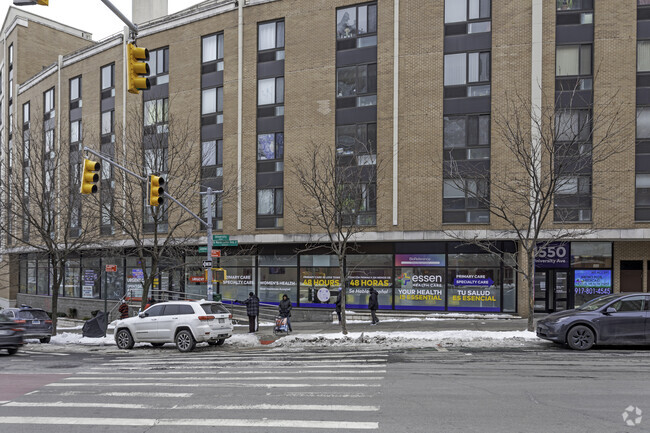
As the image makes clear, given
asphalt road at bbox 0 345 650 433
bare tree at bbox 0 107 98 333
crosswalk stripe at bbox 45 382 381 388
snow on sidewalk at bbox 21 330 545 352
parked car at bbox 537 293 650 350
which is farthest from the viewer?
bare tree at bbox 0 107 98 333

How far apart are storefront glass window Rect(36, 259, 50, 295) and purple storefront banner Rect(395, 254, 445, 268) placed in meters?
31.2

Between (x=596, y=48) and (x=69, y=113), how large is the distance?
1360 inches

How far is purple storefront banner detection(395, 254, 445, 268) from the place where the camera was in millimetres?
27031

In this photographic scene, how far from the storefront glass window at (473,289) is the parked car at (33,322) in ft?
57.8

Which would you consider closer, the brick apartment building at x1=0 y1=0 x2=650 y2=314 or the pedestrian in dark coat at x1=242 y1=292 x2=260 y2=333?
the pedestrian in dark coat at x1=242 y1=292 x2=260 y2=333

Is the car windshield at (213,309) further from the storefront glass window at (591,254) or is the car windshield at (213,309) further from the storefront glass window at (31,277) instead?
the storefront glass window at (31,277)

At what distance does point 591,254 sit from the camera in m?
25.5

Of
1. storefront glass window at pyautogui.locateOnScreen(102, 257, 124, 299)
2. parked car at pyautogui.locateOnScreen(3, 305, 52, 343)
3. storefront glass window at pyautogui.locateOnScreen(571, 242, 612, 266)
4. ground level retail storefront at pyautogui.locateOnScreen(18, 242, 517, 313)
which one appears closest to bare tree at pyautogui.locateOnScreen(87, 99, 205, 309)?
ground level retail storefront at pyautogui.locateOnScreen(18, 242, 517, 313)

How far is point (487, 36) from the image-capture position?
84.8ft

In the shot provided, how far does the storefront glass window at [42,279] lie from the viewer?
45300 millimetres

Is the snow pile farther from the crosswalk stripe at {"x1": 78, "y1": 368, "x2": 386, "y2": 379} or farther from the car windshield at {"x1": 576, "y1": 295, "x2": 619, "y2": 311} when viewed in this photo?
the crosswalk stripe at {"x1": 78, "y1": 368, "x2": 386, "y2": 379}

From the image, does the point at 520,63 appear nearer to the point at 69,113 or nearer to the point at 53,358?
the point at 53,358

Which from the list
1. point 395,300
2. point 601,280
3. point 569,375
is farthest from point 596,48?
point 569,375

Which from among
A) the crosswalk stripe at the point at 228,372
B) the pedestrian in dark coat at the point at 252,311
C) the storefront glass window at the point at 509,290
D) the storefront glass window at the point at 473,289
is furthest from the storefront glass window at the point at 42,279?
the storefront glass window at the point at 509,290
